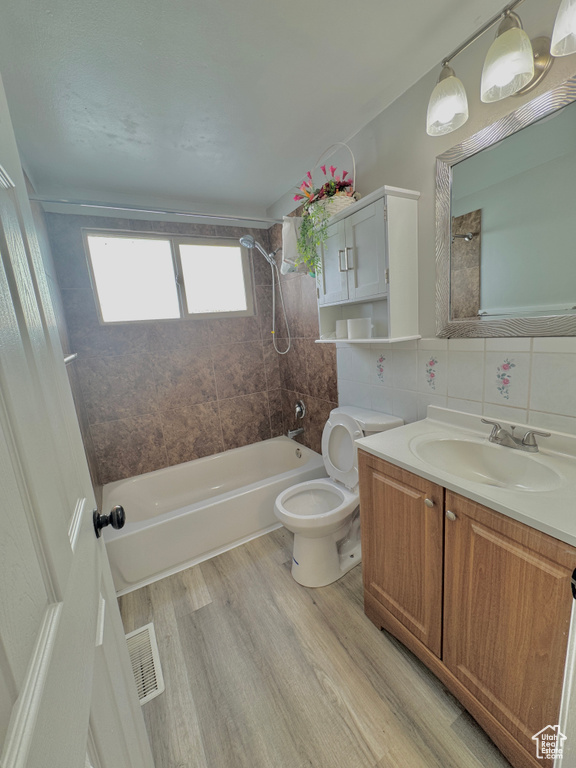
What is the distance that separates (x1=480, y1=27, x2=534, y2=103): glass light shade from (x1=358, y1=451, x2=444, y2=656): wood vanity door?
1.30 meters

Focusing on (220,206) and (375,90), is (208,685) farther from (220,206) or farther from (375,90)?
(220,206)

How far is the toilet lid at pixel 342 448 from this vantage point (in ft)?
5.99

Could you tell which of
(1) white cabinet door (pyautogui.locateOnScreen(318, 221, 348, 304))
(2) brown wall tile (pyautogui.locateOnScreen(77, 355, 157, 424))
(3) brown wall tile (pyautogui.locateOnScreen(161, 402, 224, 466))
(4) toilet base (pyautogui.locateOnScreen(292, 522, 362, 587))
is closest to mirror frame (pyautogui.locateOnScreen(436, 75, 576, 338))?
(1) white cabinet door (pyautogui.locateOnScreen(318, 221, 348, 304))

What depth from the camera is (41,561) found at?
0.41m

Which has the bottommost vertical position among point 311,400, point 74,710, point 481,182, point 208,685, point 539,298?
point 208,685

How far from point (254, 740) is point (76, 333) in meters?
2.40

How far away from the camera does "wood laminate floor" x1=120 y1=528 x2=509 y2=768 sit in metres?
1.07

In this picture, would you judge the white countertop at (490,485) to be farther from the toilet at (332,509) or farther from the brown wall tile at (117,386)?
the brown wall tile at (117,386)

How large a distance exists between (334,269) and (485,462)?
47.4 inches

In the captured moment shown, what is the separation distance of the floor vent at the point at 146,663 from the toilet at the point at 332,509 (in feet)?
2.48

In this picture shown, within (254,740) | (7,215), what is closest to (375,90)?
(7,215)

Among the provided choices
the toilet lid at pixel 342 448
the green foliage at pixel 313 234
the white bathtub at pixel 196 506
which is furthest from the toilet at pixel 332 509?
the green foliage at pixel 313 234

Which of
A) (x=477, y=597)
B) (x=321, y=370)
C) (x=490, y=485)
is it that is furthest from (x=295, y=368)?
(x=477, y=597)

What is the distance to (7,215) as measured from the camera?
0.49m
